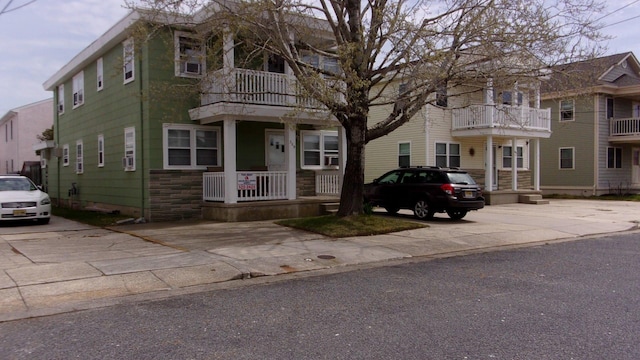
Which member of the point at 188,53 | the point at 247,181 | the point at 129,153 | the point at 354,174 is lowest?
the point at 247,181

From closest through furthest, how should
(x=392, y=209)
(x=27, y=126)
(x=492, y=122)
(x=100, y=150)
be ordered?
(x=392, y=209), (x=100, y=150), (x=492, y=122), (x=27, y=126)

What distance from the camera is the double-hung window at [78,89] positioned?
69.4 feet

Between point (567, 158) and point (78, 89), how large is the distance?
88.7ft

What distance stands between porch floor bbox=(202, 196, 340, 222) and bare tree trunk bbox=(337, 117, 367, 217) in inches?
108

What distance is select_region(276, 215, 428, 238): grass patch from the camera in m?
12.2

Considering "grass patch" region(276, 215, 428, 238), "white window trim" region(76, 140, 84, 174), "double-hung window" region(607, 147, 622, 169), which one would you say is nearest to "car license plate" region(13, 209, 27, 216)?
"white window trim" region(76, 140, 84, 174)

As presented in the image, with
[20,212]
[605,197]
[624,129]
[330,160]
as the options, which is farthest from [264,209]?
[624,129]

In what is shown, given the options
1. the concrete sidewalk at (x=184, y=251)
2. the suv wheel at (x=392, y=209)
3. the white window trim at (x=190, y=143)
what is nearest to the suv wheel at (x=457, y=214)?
the concrete sidewalk at (x=184, y=251)

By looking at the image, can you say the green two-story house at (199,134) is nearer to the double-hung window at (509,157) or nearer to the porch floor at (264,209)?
the porch floor at (264,209)

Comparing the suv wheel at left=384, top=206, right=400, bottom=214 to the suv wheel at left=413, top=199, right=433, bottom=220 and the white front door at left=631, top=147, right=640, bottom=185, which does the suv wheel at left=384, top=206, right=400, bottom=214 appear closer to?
the suv wheel at left=413, top=199, right=433, bottom=220

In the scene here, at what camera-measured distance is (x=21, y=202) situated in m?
14.6

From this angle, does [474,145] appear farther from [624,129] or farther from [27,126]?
[27,126]

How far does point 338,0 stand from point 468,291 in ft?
28.0

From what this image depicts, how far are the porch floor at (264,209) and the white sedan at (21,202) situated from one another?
490cm
